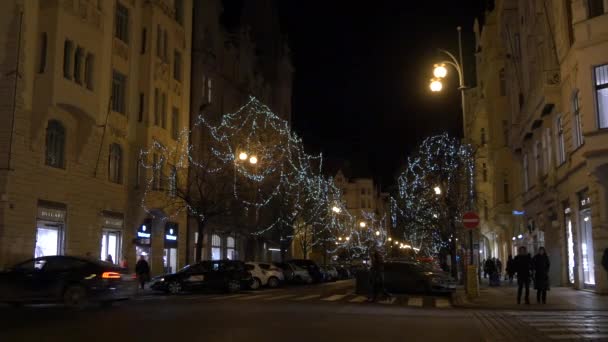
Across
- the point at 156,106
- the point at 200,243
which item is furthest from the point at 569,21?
the point at 156,106

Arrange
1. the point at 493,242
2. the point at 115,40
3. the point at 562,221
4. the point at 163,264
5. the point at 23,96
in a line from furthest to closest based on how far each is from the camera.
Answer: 1. the point at 493,242
2. the point at 163,264
3. the point at 115,40
4. the point at 562,221
5. the point at 23,96

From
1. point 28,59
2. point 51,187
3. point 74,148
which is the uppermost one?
point 28,59

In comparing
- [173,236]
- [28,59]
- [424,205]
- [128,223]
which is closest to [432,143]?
[424,205]

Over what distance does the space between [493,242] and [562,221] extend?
30675 mm

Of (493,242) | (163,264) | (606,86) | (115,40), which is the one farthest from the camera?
(493,242)

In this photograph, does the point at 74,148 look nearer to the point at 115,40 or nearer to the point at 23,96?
the point at 23,96

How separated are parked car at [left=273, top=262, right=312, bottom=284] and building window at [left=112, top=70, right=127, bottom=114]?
1272cm

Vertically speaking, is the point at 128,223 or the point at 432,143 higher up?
the point at 432,143

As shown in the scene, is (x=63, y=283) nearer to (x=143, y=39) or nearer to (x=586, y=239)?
(x=586, y=239)

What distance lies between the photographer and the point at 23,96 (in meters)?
26.0

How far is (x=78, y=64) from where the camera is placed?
96.3ft

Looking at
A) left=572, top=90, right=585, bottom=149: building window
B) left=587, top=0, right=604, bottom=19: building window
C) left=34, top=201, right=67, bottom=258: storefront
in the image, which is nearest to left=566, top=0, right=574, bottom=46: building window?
left=587, top=0, right=604, bottom=19: building window

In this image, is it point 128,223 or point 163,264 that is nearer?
point 128,223

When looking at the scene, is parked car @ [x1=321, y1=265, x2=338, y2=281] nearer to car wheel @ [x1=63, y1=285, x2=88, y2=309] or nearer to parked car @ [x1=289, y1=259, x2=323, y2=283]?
parked car @ [x1=289, y1=259, x2=323, y2=283]
